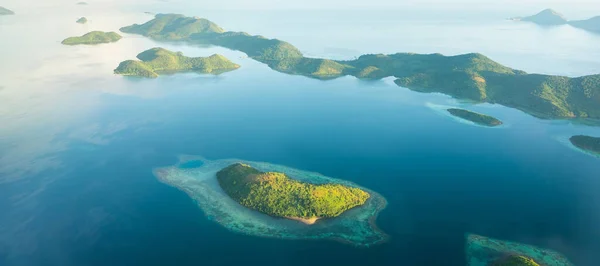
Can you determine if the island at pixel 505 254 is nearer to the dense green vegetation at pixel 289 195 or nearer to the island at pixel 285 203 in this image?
the island at pixel 285 203

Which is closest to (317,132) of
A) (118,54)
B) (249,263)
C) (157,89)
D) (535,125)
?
(249,263)

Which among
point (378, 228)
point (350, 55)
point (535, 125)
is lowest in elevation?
point (378, 228)

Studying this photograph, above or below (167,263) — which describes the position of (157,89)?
above


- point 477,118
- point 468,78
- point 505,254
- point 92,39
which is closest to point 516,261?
point 505,254

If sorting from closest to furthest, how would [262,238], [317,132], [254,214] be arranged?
1. [262,238]
2. [254,214]
3. [317,132]

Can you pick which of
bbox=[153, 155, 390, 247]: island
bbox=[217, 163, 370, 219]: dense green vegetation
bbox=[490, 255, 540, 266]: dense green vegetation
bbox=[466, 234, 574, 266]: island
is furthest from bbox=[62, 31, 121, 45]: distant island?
bbox=[490, 255, 540, 266]: dense green vegetation

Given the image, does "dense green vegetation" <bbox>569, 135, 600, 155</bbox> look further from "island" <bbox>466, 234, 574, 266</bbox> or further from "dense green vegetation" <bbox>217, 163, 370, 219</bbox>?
"dense green vegetation" <bbox>217, 163, 370, 219</bbox>

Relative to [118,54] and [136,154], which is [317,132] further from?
[118,54]
